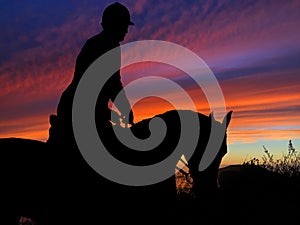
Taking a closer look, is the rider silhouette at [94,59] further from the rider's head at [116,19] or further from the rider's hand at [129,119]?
the rider's hand at [129,119]

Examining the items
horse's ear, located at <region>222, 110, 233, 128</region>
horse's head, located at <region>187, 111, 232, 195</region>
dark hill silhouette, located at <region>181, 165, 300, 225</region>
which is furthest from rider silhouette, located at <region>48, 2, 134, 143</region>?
dark hill silhouette, located at <region>181, 165, 300, 225</region>

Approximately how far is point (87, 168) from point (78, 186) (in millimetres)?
343

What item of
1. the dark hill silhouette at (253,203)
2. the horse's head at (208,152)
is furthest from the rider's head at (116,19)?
the dark hill silhouette at (253,203)

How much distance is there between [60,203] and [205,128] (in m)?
3.06

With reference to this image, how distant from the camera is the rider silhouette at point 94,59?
26.3ft

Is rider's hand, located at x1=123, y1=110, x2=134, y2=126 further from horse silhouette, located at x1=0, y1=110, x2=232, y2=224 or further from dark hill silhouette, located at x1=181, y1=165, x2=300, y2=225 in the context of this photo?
dark hill silhouette, located at x1=181, y1=165, x2=300, y2=225

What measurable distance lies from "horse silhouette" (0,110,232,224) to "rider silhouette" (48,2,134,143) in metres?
0.26

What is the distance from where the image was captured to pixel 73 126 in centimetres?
799

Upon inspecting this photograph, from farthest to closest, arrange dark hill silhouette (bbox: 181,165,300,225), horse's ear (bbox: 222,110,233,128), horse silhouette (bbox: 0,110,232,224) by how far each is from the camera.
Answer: dark hill silhouette (bbox: 181,165,300,225) → horse's ear (bbox: 222,110,233,128) → horse silhouette (bbox: 0,110,232,224)

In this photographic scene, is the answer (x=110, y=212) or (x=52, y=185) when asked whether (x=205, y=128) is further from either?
(x=52, y=185)

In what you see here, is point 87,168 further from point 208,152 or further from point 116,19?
point 116,19

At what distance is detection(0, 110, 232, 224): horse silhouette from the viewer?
784 cm

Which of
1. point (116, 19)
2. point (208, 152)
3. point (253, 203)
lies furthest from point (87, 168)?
point (253, 203)

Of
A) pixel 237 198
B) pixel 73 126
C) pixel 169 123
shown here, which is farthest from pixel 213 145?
pixel 73 126
